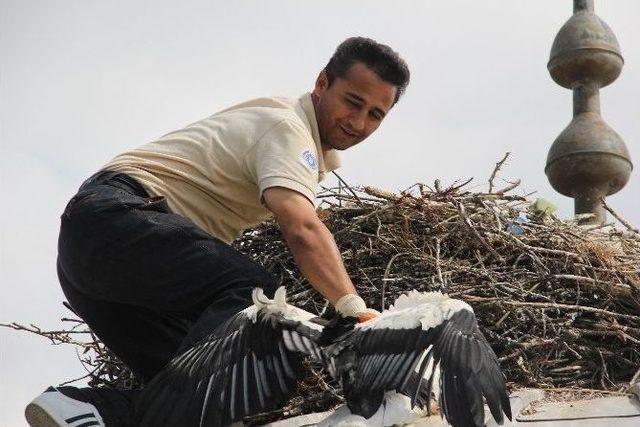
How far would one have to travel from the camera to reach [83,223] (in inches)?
157

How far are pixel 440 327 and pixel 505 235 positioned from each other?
1.95 meters

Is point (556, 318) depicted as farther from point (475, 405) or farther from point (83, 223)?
point (83, 223)

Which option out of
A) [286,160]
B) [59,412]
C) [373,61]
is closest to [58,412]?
[59,412]

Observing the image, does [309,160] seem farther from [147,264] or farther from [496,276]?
[496,276]

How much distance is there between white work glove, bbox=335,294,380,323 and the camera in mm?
3615

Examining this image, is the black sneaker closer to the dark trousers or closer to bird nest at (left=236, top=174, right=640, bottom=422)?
the dark trousers

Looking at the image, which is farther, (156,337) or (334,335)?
(156,337)

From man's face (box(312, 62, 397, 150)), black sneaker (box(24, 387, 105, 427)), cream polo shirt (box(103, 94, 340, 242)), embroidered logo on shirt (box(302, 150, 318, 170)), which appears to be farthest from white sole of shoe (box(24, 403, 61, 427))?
man's face (box(312, 62, 397, 150))

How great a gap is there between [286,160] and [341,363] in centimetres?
80

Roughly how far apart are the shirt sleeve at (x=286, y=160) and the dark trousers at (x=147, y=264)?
294mm

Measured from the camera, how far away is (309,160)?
3994 mm

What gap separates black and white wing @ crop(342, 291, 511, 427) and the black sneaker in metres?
0.98

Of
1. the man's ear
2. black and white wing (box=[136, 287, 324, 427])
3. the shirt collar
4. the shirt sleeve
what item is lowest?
black and white wing (box=[136, 287, 324, 427])

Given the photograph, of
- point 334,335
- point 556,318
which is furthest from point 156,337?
point 556,318
